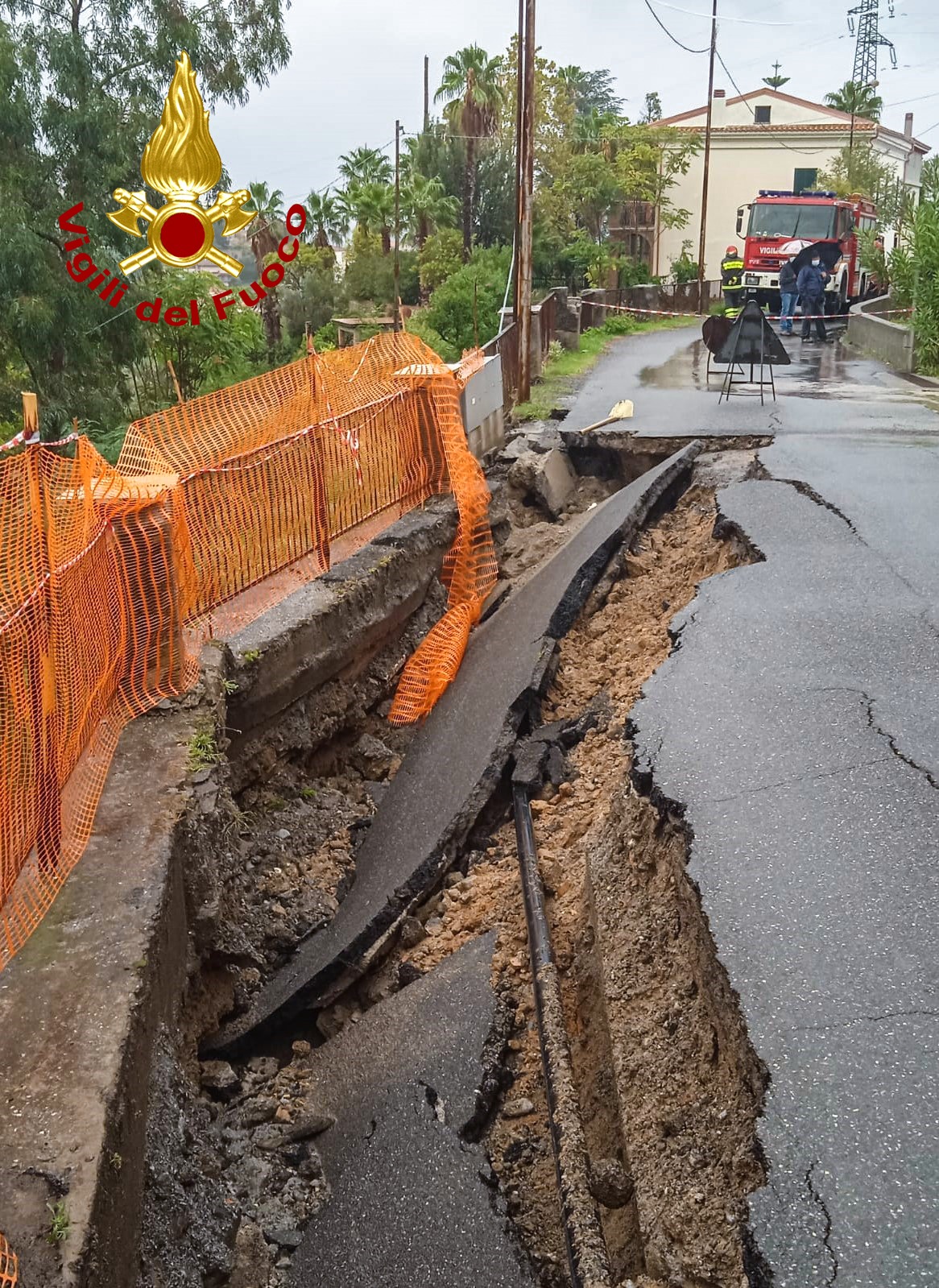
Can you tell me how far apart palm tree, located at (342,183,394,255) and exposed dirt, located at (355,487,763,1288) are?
135ft

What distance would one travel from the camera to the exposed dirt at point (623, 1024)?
9.78ft

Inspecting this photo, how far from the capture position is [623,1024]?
3.77m

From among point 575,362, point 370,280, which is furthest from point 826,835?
point 370,280

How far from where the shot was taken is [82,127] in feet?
59.3

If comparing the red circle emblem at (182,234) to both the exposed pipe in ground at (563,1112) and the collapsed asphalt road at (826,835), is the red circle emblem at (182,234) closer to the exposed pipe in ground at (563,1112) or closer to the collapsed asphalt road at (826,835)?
the collapsed asphalt road at (826,835)

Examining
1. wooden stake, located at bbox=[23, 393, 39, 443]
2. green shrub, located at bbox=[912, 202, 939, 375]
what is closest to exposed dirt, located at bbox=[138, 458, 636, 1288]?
wooden stake, located at bbox=[23, 393, 39, 443]

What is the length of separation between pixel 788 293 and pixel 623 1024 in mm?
26829

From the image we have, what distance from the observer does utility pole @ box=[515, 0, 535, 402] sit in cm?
1452

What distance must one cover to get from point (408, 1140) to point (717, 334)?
1418 cm

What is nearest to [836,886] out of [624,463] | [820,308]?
[624,463]

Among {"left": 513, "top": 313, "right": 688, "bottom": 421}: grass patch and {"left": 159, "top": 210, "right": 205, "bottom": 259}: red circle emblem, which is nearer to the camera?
{"left": 159, "top": 210, "right": 205, "bottom": 259}: red circle emblem

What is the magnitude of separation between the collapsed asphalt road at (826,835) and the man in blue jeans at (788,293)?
20.0 metres

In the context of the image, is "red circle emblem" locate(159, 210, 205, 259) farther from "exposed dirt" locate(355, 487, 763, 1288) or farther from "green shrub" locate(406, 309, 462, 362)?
"green shrub" locate(406, 309, 462, 362)

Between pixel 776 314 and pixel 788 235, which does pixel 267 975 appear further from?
pixel 788 235
